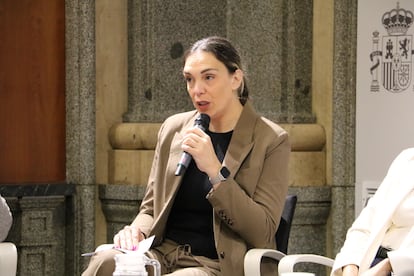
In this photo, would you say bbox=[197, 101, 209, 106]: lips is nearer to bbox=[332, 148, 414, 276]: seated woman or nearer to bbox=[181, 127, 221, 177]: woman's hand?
bbox=[181, 127, 221, 177]: woman's hand

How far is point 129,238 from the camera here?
12.3 feet

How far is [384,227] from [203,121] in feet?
2.65

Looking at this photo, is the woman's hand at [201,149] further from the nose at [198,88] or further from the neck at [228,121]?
the neck at [228,121]

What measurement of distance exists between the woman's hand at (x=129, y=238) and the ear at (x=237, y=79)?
0.71 m

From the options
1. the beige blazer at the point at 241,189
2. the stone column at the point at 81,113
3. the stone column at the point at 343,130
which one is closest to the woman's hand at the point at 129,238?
the beige blazer at the point at 241,189

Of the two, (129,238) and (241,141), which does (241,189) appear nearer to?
(241,141)

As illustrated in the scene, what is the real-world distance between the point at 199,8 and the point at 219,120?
1.96 m

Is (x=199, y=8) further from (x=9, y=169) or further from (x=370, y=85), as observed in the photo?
(x=9, y=169)

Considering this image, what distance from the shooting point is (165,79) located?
5.76m

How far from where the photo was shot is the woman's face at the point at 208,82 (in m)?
3.79

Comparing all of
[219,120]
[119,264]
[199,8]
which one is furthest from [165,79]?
[119,264]

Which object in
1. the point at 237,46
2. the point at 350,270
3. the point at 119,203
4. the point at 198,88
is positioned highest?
the point at 237,46

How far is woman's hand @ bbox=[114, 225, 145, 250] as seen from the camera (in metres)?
3.66

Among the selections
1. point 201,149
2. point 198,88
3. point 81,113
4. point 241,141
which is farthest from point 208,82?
point 81,113
